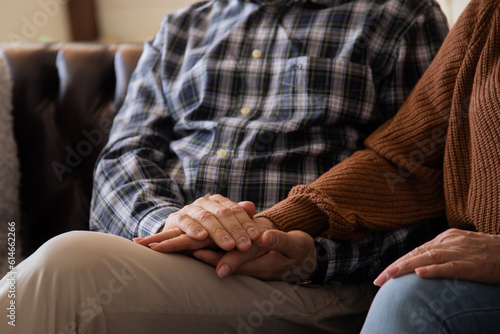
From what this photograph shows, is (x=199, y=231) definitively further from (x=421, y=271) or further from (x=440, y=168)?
(x=440, y=168)

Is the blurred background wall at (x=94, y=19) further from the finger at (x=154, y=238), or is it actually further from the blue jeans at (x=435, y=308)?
the blue jeans at (x=435, y=308)

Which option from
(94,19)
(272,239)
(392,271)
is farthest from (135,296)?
(94,19)

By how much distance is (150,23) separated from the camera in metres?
2.80

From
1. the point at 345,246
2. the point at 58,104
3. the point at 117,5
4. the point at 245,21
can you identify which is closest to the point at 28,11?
the point at 117,5

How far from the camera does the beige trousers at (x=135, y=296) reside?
0.78m

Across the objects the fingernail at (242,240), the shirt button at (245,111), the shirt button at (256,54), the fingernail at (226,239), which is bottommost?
the fingernail at (242,240)

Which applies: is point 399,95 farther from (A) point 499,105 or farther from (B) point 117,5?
(B) point 117,5

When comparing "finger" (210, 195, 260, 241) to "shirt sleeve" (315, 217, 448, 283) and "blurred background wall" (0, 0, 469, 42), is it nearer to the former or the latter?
"shirt sleeve" (315, 217, 448, 283)

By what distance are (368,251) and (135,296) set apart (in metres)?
0.43

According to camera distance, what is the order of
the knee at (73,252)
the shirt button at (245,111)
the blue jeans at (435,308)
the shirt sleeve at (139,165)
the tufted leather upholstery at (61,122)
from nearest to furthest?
1. the blue jeans at (435,308)
2. the knee at (73,252)
3. the shirt sleeve at (139,165)
4. the shirt button at (245,111)
5. the tufted leather upholstery at (61,122)

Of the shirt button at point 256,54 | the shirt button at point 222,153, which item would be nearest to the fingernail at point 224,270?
the shirt button at point 222,153

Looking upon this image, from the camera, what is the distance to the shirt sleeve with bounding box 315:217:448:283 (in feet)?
3.29

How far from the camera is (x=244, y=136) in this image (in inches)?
48.1

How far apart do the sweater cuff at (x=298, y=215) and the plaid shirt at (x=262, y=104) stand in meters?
0.16
